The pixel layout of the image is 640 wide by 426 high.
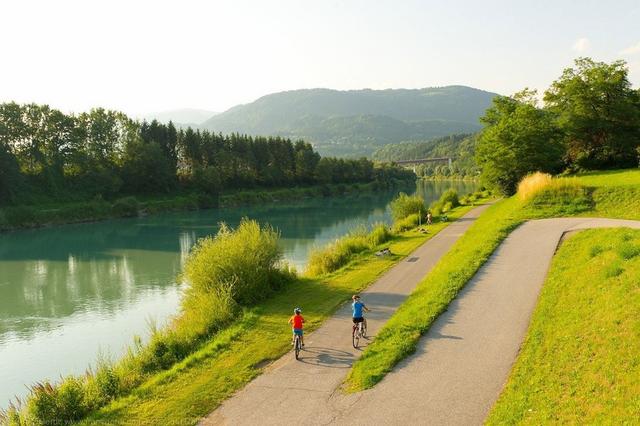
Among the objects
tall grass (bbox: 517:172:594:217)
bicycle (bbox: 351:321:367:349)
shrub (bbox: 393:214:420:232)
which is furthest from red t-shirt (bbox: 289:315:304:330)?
shrub (bbox: 393:214:420:232)

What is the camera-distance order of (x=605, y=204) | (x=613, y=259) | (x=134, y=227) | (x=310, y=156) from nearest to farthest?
1. (x=613, y=259)
2. (x=605, y=204)
3. (x=134, y=227)
4. (x=310, y=156)

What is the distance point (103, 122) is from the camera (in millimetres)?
106125

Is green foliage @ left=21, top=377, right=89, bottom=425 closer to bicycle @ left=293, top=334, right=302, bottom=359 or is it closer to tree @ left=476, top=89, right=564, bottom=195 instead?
bicycle @ left=293, top=334, right=302, bottom=359

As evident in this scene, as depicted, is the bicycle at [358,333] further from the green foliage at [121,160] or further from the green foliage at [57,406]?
the green foliage at [121,160]

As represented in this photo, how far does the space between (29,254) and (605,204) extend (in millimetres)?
58093

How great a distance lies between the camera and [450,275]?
75.2ft

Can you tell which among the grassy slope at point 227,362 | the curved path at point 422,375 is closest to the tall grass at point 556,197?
the curved path at point 422,375

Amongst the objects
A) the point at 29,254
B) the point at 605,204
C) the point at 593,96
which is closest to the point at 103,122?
the point at 29,254

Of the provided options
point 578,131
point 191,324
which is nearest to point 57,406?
point 191,324

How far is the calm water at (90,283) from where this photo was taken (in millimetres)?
23956

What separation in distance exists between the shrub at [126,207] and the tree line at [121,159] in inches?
209

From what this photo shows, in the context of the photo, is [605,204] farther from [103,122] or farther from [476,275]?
[103,122]

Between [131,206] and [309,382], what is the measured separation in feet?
290

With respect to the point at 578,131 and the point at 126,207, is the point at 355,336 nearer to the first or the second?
the point at 578,131
